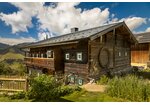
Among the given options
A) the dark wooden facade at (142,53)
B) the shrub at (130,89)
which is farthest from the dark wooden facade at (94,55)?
the dark wooden facade at (142,53)

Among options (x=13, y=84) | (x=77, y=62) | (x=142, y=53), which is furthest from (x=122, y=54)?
(x=13, y=84)

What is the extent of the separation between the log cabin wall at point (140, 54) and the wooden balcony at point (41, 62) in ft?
50.2

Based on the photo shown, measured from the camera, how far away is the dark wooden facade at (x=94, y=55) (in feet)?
57.7

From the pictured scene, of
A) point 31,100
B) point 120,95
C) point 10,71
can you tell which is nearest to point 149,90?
point 120,95

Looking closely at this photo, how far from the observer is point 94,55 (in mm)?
18047

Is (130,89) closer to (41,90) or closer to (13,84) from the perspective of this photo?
(41,90)

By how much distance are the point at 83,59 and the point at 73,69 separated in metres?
1.82

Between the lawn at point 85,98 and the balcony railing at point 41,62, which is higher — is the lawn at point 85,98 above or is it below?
below

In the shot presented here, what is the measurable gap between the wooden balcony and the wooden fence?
786cm

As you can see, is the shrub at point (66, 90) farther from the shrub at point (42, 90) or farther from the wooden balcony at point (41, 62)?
the wooden balcony at point (41, 62)

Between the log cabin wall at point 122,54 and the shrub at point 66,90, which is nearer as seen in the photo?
the shrub at point 66,90

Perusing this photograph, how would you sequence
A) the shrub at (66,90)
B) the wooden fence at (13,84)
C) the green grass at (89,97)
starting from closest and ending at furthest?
the green grass at (89,97), the wooden fence at (13,84), the shrub at (66,90)

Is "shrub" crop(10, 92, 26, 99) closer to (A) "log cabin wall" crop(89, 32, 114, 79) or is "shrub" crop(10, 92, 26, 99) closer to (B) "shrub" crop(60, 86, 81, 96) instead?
(B) "shrub" crop(60, 86, 81, 96)

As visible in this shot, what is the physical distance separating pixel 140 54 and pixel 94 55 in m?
15.1
